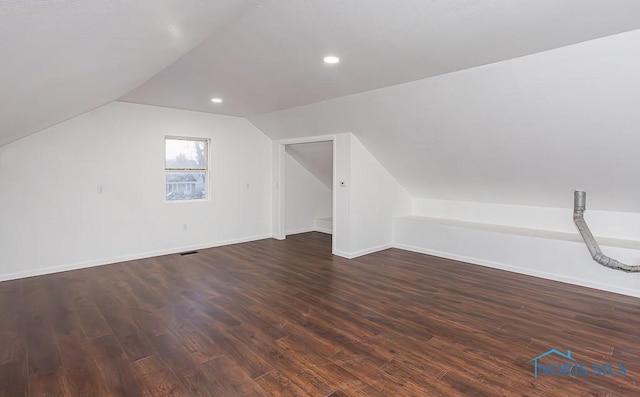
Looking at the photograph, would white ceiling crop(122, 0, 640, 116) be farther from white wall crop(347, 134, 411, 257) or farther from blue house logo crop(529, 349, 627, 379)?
blue house logo crop(529, 349, 627, 379)

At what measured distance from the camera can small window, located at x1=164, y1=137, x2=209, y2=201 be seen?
18.6ft

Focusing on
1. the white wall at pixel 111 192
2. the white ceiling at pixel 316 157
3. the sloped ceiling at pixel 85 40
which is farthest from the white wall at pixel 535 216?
the sloped ceiling at pixel 85 40

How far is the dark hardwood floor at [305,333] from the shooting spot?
2.24 m

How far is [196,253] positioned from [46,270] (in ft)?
6.45

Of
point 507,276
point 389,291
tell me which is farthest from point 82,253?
point 507,276

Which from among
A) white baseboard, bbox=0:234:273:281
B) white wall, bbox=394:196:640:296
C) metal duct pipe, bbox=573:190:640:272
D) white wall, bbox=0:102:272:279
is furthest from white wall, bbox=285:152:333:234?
metal duct pipe, bbox=573:190:640:272

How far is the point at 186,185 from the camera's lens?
588cm

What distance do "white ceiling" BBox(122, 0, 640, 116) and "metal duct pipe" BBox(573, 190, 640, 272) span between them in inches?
97.8

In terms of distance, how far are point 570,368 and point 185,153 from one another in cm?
580

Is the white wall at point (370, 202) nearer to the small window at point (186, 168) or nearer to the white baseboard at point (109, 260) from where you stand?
the white baseboard at point (109, 260)

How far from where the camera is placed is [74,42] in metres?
1.39

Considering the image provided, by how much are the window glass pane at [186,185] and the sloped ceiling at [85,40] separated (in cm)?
308

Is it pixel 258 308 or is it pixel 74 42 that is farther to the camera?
pixel 258 308

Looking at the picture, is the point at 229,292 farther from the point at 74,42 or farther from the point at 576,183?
the point at 576,183
